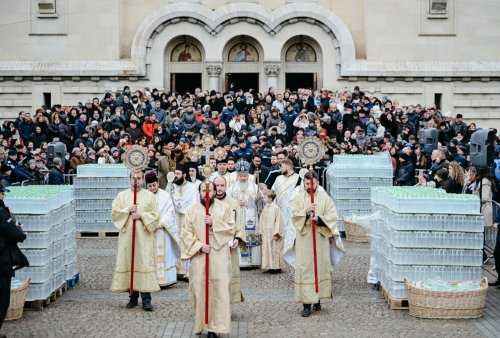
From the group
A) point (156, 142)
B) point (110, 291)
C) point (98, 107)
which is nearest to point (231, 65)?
point (98, 107)

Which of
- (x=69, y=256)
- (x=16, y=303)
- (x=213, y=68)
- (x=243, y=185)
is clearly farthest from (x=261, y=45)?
(x=16, y=303)

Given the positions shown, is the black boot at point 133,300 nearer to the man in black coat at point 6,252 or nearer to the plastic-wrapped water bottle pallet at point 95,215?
the man in black coat at point 6,252

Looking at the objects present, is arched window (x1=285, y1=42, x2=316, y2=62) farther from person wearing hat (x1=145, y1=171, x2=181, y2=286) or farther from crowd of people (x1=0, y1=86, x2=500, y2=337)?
person wearing hat (x1=145, y1=171, x2=181, y2=286)

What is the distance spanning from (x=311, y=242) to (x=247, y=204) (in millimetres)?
4432

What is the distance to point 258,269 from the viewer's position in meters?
18.5

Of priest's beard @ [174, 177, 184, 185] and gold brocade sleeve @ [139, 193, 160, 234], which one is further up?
priest's beard @ [174, 177, 184, 185]

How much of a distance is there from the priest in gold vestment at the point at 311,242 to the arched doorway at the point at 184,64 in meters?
24.0

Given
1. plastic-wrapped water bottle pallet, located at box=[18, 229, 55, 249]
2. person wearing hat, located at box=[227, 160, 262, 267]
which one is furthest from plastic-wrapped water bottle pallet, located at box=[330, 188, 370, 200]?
plastic-wrapped water bottle pallet, located at box=[18, 229, 55, 249]

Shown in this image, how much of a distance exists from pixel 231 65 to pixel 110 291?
76.0ft

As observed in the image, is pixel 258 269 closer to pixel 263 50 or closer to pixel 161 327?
pixel 161 327

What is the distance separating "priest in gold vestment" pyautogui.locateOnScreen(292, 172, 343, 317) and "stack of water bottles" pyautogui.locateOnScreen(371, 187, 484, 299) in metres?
0.94

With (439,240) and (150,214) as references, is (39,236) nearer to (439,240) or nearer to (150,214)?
(150,214)

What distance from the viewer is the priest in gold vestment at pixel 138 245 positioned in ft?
47.9

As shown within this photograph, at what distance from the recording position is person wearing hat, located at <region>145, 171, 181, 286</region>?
16094 millimetres
